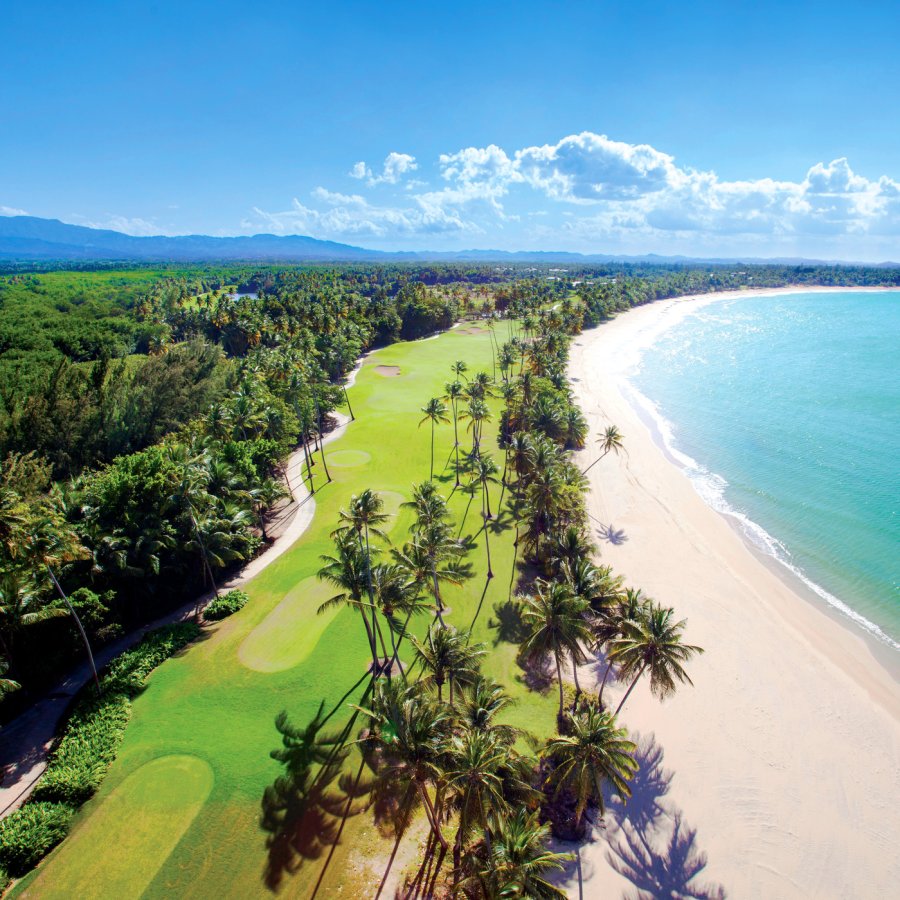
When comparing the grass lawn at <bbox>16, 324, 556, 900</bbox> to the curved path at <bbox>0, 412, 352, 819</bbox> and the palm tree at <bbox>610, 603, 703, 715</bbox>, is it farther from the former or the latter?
the palm tree at <bbox>610, 603, 703, 715</bbox>

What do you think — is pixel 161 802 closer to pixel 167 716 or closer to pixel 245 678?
pixel 167 716

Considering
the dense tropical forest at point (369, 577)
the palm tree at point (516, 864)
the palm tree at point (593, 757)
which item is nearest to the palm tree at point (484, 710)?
the dense tropical forest at point (369, 577)

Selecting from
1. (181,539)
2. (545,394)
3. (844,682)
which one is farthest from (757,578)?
(181,539)

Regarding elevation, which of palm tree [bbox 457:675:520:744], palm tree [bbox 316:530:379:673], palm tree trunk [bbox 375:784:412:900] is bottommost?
palm tree trunk [bbox 375:784:412:900]

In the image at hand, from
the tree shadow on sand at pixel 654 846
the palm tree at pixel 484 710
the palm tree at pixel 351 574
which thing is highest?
the palm tree at pixel 351 574

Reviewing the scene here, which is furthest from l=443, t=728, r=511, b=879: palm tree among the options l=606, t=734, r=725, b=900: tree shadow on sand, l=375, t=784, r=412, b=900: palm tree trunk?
l=606, t=734, r=725, b=900: tree shadow on sand

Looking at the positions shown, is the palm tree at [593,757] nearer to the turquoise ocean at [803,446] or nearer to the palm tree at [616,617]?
the palm tree at [616,617]
